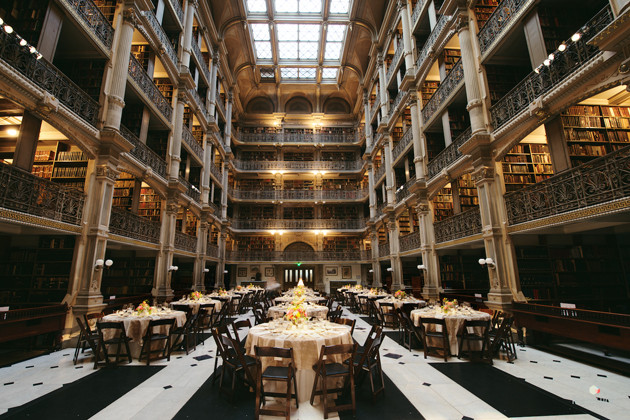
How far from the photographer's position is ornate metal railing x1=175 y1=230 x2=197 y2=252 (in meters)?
12.3

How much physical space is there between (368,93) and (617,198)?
18.9 metres

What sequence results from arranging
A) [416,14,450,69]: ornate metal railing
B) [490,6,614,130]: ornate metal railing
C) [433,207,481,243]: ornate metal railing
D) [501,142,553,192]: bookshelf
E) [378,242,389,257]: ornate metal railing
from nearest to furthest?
[490,6,614,130]: ornate metal railing < [501,142,553,192]: bookshelf < [433,207,481,243]: ornate metal railing < [416,14,450,69]: ornate metal railing < [378,242,389,257]: ornate metal railing

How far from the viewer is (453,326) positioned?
5684 millimetres

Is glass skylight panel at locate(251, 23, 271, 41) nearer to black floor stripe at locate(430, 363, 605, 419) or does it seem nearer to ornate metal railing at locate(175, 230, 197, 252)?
ornate metal railing at locate(175, 230, 197, 252)

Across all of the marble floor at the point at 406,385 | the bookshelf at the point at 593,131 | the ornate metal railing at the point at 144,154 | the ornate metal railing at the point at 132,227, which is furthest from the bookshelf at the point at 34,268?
the bookshelf at the point at 593,131

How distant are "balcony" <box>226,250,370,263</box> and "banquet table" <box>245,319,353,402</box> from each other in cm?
1692

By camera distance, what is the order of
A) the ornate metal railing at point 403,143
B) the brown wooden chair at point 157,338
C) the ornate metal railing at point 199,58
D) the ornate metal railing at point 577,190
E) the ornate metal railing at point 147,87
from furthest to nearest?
the ornate metal railing at point 199,58, the ornate metal railing at point 403,143, the ornate metal railing at point 147,87, the brown wooden chair at point 157,338, the ornate metal railing at point 577,190

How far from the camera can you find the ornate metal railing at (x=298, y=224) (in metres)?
21.7

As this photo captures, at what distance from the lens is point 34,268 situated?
7.10 metres

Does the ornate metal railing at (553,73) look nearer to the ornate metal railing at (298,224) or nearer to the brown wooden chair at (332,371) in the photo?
the brown wooden chair at (332,371)

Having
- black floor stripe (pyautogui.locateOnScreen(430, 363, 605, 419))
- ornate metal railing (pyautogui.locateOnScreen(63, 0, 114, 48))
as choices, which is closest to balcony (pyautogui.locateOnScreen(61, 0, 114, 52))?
ornate metal railing (pyautogui.locateOnScreen(63, 0, 114, 48))

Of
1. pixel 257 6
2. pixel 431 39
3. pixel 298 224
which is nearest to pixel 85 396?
pixel 431 39

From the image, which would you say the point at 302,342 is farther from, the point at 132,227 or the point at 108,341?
the point at 132,227

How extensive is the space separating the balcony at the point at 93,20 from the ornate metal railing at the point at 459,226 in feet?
35.7
